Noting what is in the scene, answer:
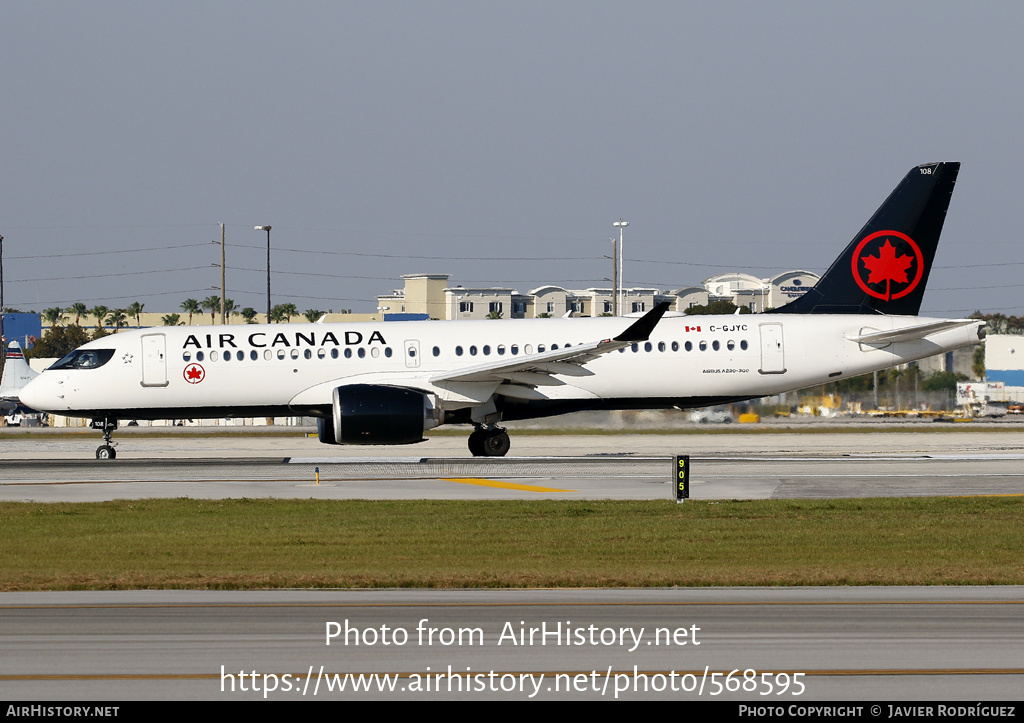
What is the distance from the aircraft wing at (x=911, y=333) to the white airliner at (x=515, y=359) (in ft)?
0.14

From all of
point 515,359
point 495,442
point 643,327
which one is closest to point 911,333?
point 643,327

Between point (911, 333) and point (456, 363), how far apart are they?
1282cm

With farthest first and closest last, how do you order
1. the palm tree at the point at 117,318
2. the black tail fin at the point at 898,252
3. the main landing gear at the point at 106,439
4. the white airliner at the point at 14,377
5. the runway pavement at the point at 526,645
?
the palm tree at the point at 117,318, the white airliner at the point at 14,377, the black tail fin at the point at 898,252, the main landing gear at the point at 106,439, the runway pavement at the point at 526,645

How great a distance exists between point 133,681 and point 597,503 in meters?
13.9

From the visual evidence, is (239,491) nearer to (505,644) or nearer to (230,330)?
(230,330)

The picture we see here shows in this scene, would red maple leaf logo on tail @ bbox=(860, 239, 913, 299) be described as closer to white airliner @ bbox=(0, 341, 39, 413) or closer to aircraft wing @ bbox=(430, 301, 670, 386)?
aircraft wing @ bbox=(430, 301, 670, 386)

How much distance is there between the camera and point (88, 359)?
32656 millimetres

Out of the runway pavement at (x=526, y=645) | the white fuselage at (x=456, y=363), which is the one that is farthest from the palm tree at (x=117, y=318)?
the runway pavement at (x=526, y=645)

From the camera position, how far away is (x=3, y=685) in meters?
8.45

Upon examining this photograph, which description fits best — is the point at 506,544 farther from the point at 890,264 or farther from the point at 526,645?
the point at 890,264

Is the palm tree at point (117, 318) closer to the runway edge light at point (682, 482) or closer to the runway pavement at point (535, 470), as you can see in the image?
the runway pavement at point (535, 470)

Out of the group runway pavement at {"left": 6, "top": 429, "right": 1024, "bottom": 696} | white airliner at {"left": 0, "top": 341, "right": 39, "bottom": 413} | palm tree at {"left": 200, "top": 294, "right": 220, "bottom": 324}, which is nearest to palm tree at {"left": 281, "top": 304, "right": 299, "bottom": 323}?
palm tree at {"left": 200, "top": 294, "right": 220, "bottom": 324}

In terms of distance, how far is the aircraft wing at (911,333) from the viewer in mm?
32281
